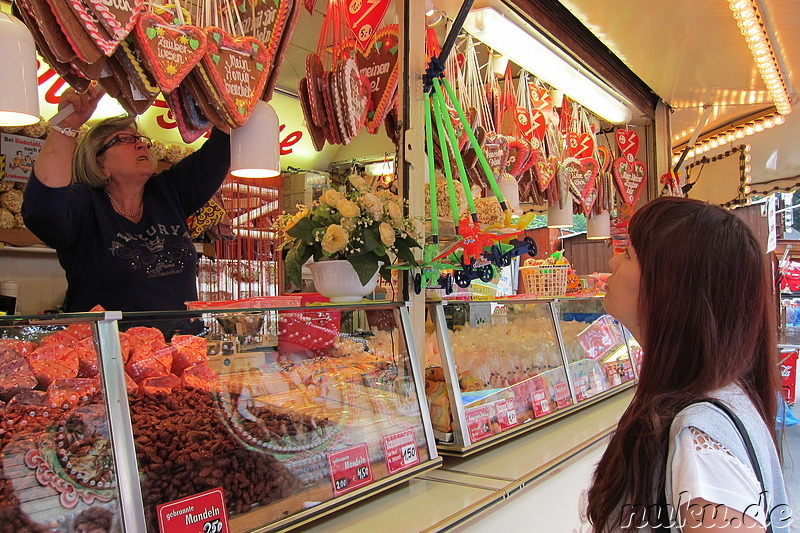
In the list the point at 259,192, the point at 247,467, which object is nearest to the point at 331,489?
the point at 247,467

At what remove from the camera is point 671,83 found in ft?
13.5

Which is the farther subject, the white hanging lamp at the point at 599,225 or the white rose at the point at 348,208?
the white hanging lamp at the point at 599,225

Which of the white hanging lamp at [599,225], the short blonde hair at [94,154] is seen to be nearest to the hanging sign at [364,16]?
the short blonde hair at [94,154]

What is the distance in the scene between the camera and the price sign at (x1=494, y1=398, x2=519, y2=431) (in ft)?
6.68

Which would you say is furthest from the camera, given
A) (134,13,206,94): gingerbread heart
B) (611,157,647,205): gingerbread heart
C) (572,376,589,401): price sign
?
(611,157,647,205): gingerbread heart

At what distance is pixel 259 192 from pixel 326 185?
139 cm

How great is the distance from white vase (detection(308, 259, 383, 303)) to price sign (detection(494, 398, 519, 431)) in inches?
26.3

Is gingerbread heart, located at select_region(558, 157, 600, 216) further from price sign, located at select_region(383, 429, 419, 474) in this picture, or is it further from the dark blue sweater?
price sign, located at select_region(383, 429, 419, 474)

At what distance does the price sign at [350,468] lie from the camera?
1.35 metres

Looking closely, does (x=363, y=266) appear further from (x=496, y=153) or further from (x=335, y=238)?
(x=496, y=153)

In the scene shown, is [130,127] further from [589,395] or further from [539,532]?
[589,395]

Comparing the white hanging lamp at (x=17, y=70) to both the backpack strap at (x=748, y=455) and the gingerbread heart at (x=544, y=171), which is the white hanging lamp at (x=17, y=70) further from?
the gingerbread heart at (x=544, y=171)

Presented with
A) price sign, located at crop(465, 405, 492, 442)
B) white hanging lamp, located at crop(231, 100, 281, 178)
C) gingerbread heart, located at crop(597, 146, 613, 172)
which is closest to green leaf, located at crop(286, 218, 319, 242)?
white hanging lamp, located at crop(231, 100, 281, 178)

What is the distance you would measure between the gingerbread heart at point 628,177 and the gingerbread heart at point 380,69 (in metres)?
2.49
